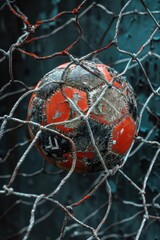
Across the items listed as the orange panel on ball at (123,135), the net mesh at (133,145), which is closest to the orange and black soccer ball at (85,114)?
the orange panel on ball at (123,135)

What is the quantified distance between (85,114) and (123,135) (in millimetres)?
111

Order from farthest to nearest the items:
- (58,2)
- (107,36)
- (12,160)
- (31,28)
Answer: (12,160)
(58,2)
(107,36)
(31,28)

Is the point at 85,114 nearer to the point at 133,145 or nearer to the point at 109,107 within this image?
the point at 109,107

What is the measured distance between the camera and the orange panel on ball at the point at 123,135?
1.04 metres

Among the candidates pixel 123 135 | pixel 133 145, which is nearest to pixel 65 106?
pixel 123 135

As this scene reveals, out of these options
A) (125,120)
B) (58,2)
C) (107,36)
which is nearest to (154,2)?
(107,36)

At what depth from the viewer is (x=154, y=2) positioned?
5.00 ft

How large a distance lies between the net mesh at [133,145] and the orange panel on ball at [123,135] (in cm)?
40

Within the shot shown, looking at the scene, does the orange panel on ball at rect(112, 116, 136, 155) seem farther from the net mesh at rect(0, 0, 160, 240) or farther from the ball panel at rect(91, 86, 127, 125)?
the net mesh at rect(0, 0, 160, 240)

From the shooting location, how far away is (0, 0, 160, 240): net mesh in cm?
159

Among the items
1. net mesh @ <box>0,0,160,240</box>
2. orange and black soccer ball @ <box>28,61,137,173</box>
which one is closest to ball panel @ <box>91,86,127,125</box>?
orange and black soccer ball @ <box>28,61,137,173</box>

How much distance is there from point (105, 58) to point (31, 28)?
738 millimetres

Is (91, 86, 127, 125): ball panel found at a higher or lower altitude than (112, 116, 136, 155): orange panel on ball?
higher

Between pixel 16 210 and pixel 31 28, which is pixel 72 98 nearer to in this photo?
pixel 31 28
